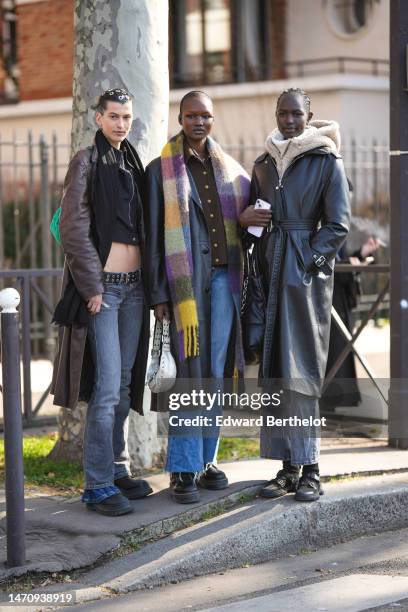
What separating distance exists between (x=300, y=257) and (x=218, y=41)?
1483 centimetres

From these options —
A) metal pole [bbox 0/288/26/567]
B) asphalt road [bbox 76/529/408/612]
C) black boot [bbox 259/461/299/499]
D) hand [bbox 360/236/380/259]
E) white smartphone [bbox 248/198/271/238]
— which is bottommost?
asphalt road [bbox 76/529/408/612]

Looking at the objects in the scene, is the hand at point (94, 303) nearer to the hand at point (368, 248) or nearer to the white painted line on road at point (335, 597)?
the white painted line on road at point (335, 597)

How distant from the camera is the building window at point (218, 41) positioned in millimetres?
18969

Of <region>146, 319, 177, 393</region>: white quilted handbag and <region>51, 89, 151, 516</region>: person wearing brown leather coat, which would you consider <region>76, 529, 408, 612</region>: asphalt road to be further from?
<region>146, 319, 177, 393</region>: white quilted handbag

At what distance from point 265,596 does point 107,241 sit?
1.79 meters

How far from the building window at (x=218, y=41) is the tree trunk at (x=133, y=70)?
41.5 feet

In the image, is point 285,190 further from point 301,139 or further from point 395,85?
point 395,85

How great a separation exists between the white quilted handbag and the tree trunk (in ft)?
3.07

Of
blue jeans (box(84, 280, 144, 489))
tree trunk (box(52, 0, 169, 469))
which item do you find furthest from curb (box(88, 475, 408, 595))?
tree trunk (box(52, 0, 169, 469))

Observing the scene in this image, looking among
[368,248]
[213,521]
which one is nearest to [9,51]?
[368,248]

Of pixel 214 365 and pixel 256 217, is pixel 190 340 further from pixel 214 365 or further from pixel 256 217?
pixel 256 217

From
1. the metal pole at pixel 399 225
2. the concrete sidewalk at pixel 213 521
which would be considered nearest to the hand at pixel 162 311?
the concrete sidewalk at pixel 213 521

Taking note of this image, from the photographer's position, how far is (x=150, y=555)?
4.87 meters

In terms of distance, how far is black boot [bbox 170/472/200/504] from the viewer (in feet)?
17.5
